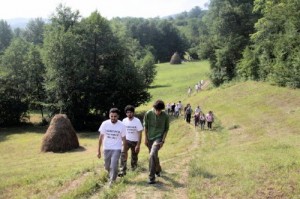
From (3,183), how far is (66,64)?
30.4 metres

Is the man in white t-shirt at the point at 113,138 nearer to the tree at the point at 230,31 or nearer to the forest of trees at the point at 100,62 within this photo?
the forest of trees at the point at 100,62

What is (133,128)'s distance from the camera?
12.8 meters

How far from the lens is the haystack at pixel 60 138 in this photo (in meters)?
31.3

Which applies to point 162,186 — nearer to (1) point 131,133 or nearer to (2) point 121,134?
(2) point 121,134

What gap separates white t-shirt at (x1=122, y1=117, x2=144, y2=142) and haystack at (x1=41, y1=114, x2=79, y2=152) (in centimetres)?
1964

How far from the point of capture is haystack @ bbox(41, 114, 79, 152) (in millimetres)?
31281

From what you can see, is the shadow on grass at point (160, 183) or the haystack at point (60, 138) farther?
the haystack at point (60, 138)

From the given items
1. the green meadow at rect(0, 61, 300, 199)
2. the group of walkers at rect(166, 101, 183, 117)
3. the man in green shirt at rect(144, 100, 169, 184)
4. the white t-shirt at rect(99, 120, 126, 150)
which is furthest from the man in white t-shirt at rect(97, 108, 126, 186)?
the group of walkers at rect(166, 101, 183, 117)

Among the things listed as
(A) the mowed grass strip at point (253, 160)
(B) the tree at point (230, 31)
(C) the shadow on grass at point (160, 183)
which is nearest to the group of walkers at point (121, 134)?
(C) the shadow on grass at point (160, 183)

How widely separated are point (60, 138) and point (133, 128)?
19.8 metres

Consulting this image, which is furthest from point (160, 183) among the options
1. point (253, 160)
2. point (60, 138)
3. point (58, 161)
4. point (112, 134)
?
point (60, 138)

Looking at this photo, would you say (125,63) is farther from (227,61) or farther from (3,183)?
(3,183)

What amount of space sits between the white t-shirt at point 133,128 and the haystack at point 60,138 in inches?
773

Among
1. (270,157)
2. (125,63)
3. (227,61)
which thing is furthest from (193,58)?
(270,157)
